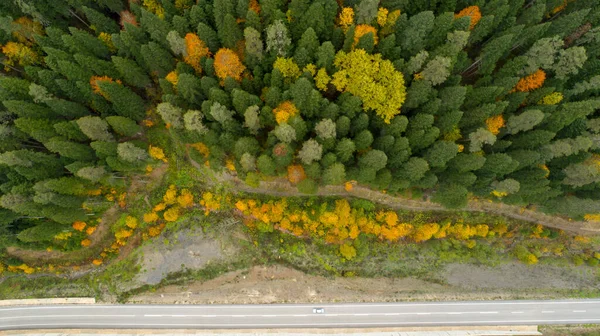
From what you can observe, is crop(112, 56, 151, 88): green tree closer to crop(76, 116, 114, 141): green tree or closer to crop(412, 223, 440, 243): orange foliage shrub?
crop(76, 116, 114, 141): green tree

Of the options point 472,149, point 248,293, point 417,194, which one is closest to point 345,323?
point 248,293

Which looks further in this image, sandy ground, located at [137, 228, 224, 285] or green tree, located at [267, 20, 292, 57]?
sandy ground, located at [137, 228, 224, 285]

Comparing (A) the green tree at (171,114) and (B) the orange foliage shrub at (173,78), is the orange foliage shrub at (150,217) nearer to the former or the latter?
(A) the green tree at (171,114)

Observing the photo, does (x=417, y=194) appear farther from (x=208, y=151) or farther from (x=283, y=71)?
(x=208, y=151)

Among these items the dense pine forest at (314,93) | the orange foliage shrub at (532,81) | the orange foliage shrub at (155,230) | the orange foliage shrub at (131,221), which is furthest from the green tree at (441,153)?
the orange foliage shrub at (131,221)

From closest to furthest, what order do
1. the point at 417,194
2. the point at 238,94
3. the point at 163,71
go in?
the point at 238,94
the point at 163,71
the point at 417,194

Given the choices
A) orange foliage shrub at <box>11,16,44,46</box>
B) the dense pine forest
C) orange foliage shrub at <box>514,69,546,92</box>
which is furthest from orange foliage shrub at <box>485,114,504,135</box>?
orange foliage shrub at <box>11,16,44,46</box>
